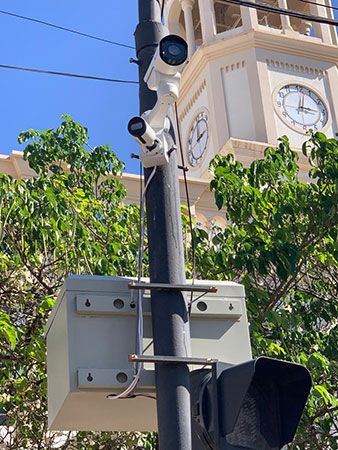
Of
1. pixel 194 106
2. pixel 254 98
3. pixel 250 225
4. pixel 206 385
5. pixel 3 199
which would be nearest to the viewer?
pixel 206 385

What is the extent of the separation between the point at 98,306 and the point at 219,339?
570mm

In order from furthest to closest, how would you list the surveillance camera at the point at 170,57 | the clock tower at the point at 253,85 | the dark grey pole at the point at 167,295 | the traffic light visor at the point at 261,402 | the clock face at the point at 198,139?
the clock face at the point at 198,139, the clock tower at the point at 253,85, the surveillance camera at the point at 170,57, the dark grey pole at the point at 167,295, the traffic light visor at the point at 261,402

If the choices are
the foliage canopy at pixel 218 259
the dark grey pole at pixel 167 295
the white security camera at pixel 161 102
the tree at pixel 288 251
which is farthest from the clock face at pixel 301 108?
the white security camera at pixel 161 102

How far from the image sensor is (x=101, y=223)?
39.3ft

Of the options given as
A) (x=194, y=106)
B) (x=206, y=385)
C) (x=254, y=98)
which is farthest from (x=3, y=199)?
(x=194, y=106)

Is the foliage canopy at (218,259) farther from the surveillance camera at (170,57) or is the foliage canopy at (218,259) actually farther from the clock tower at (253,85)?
the clock tower at (253,85)

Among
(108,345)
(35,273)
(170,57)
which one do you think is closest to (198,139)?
(35,273)

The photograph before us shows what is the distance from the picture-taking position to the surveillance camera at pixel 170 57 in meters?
3.87

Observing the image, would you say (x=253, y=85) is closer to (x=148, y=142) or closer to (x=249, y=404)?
(x=148, y=142)

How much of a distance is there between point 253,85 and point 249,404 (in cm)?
2880

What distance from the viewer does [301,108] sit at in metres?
32.4

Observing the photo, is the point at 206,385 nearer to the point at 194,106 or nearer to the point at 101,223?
the point at 101,223

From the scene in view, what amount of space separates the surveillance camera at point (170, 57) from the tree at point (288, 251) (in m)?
6.13

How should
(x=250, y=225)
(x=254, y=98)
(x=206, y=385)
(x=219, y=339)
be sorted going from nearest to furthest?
(x=206, y=385)
(x=219, y=339)
(x=250, y=225)
(x=254, y=98)
